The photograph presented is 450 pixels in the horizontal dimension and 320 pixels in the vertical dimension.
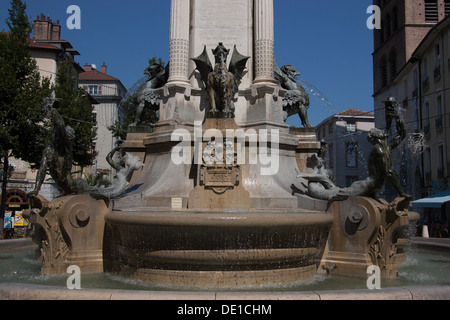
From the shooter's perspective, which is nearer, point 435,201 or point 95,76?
point 435,201

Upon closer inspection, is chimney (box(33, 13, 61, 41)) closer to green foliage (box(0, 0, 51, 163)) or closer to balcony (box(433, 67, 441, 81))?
green foliage (box(0, 0, 51, 163))

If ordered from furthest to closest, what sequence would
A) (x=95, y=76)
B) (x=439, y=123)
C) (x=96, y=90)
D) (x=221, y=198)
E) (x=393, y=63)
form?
(x=95, y=76) < (x=96, y=90) < (x=393, y=63) < (x=439, y=123) < (x=221, y=198)

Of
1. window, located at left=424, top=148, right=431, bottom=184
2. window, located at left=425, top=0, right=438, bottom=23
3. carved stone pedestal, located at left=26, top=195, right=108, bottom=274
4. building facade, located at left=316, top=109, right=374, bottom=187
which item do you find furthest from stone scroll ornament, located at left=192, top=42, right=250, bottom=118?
building facade, located at left=316, top=109, right=374, bottom=187

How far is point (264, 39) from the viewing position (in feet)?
44.0

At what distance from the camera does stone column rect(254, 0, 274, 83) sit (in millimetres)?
13203

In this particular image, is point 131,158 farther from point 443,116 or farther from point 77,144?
point 443,116

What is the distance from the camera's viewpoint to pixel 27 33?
22984 millimetres

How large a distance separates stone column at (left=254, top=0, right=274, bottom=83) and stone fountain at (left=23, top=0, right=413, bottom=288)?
0.03 m

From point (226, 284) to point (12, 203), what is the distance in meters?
33.1

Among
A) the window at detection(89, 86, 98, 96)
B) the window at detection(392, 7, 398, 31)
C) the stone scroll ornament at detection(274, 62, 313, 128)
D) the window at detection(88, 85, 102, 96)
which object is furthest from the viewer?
the window at detection(88, 85, 102, 96)

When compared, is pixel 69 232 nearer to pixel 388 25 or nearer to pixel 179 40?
pixel 179 40

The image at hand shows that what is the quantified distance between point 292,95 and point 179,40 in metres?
3.73

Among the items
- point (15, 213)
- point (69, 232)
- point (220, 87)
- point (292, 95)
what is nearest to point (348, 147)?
point (15, 213)
